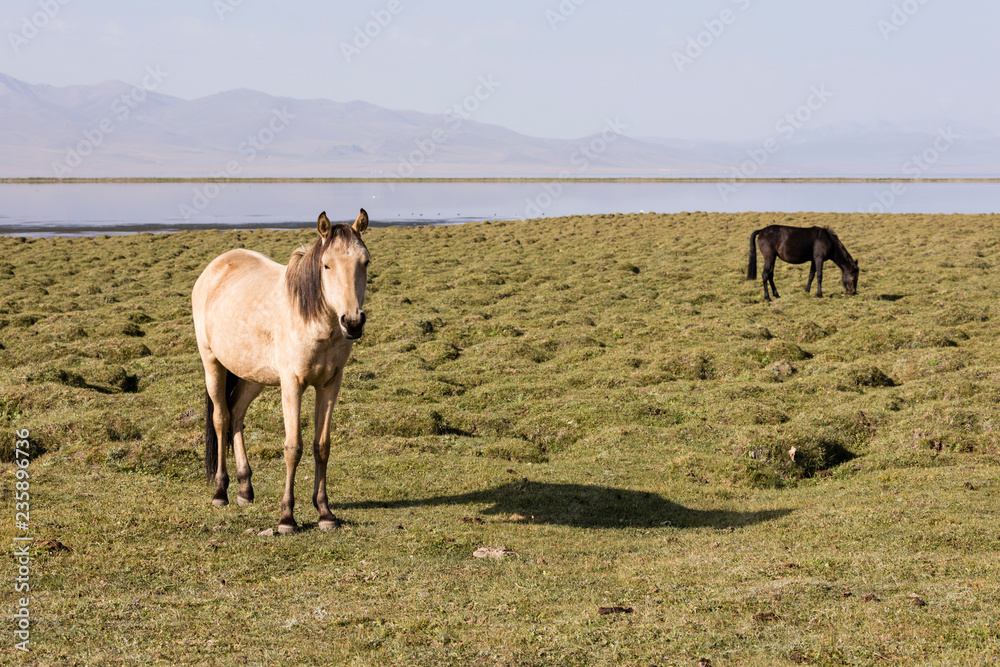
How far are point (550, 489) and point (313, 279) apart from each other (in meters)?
5.21

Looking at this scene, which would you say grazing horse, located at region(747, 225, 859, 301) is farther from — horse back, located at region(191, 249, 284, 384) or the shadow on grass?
horse back, located at region(191, 249, 284, 384)

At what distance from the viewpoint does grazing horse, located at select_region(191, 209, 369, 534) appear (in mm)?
9562

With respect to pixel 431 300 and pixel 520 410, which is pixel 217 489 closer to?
pixel 520 410

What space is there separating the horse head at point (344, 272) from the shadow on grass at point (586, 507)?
140 inches

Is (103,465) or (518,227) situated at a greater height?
(518,227)

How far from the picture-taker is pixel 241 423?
1196cm

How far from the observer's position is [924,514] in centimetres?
1082

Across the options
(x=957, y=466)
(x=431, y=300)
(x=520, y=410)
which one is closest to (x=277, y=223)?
(x=431, y=300)

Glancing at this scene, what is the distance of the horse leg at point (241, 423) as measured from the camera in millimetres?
11562

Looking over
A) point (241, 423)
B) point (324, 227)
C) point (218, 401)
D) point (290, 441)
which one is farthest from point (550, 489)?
point (324, 227)

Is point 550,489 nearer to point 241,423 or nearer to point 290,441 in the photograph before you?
point 290,441

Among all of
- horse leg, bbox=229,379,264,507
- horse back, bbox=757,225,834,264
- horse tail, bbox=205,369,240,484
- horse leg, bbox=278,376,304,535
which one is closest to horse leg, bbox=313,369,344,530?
horse leg, bbox=278,376,304,535

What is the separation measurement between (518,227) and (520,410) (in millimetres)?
48513

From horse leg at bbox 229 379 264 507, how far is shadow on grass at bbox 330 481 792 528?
128cm
